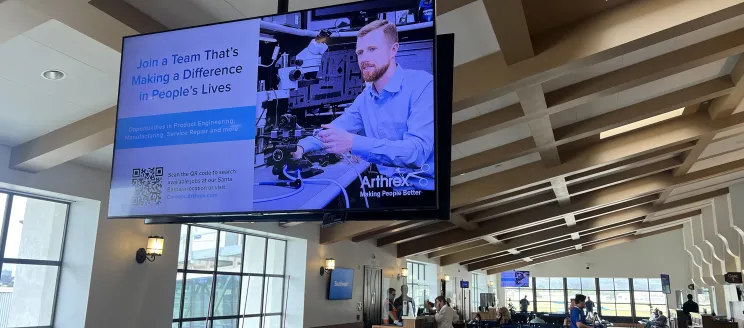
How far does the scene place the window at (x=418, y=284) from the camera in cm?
1731

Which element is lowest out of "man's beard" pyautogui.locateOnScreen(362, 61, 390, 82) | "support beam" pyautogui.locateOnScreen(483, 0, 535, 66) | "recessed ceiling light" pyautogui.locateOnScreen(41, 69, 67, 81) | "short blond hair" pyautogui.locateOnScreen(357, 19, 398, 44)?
"man's beard" pyautogui.locateOnScreen(362, 61, 390, 82)

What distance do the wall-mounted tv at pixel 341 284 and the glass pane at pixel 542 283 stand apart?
16.8m

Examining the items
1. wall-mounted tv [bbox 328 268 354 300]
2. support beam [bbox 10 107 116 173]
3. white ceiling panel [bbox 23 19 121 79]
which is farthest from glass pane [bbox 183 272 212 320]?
white ceiling panel [bbox 23 19 121 79]

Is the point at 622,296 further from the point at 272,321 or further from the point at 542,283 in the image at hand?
the point at 272,321

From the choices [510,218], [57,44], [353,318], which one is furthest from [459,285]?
[57,44]

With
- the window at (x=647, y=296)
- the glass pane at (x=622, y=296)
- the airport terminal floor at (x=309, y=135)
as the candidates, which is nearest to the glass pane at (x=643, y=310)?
the window at (x=647, y=296)

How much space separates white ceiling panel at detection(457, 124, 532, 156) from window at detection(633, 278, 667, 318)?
2076 centimetres

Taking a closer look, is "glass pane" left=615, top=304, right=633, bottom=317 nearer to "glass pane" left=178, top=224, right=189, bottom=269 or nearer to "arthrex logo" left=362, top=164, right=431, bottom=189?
"glass pane" left=178, top=224, right=189, bottom=269

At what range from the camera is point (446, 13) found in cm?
405

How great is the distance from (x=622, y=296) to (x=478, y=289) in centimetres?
649

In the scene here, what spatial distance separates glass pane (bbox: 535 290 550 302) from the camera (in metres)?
26.4

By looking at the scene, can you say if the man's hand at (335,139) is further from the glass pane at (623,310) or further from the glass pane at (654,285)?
the glass pane at (654,285)

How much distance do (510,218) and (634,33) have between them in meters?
9.99

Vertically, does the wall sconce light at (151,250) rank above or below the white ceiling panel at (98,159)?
below
